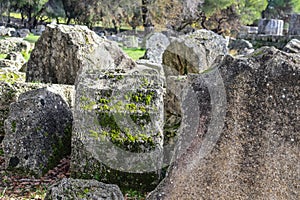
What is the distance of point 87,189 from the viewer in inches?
176

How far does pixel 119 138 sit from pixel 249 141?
1.83 meters

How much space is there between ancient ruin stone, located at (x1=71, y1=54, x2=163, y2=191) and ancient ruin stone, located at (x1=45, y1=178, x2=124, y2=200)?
80cm

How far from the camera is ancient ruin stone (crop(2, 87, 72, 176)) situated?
5.73 meters

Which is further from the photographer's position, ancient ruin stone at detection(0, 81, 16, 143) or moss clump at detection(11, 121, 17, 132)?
ancient ruin stone at detection(0, 81, 16, 143)

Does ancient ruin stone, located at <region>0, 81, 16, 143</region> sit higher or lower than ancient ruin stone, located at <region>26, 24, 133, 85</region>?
lower

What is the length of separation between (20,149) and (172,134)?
2.17 meters

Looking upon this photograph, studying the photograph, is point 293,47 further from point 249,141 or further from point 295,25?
point 295,25

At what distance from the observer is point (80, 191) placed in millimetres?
4414

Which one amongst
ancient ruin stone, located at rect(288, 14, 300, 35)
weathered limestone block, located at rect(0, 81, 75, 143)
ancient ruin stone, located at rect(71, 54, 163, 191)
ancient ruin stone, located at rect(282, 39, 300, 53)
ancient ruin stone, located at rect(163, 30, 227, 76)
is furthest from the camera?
ancient ruin stone, located at rect(288, 14, 300, 35)

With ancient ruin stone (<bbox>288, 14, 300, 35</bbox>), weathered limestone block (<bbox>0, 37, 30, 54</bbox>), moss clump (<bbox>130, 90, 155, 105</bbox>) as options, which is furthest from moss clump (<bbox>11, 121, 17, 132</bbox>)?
ancient ruin stone (<bbox>288, 14, 300, 35</bbox>)

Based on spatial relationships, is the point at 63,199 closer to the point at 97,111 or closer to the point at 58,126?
the point at 97,111

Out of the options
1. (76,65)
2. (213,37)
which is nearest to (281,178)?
(76,65)

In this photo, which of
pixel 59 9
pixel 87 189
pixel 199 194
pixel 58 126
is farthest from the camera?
pixel 59 9

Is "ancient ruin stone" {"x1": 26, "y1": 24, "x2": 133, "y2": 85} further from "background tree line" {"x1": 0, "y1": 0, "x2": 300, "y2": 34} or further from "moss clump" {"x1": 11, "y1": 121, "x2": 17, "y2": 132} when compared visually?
"background tree line" {"x1": 0, "y1": 0, "x2": 300, "y2": 34}
